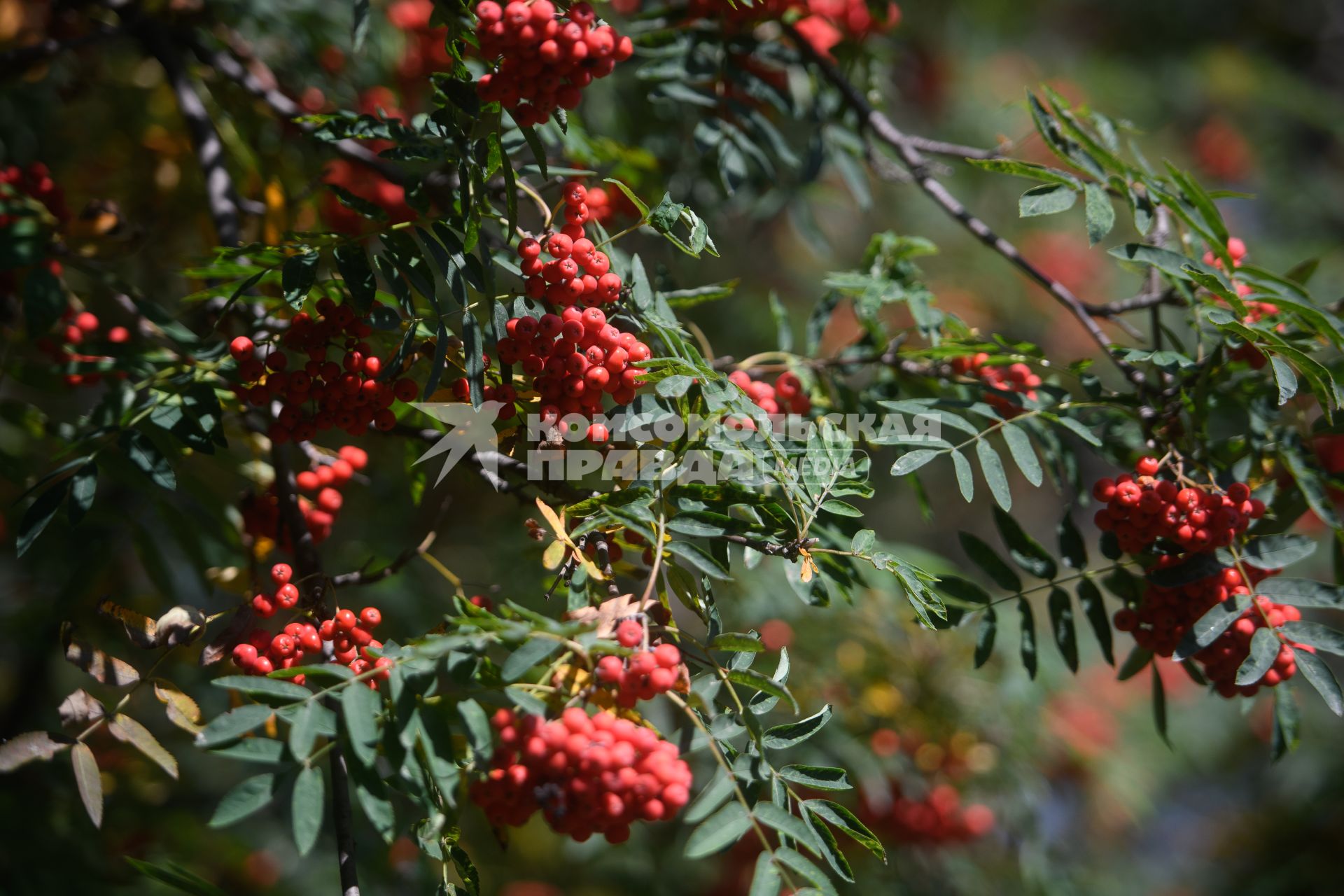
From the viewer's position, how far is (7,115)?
2.40 metres

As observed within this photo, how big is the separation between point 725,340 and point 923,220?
1481 mm

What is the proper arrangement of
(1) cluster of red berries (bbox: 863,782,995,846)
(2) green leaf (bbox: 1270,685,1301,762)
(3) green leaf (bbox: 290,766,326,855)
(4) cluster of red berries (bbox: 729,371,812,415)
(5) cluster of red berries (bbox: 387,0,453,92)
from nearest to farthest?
(3) green leaf (bbox: 290,766,326,855) < (2) green leaf (bbox: 1270,685,1301,762) < (4) cluster of red berries (bbox: 729,371,812,415) < (5) cluster of red berries (bbox: 387,0,453,92) < (1) cluster of red berries (bbox: 863,782,995,846)

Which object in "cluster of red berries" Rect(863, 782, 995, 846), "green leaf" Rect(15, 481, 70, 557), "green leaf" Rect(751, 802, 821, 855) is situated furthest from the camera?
"cluster of red berries" Rect(863, 782, 995, 846)

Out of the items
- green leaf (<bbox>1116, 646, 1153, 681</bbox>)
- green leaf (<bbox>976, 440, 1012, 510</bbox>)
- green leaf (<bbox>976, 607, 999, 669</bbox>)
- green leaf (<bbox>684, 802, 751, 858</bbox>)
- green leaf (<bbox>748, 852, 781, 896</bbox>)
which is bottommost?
green leaf (<bbox>1116, 646, 1153, 681</bbox>)

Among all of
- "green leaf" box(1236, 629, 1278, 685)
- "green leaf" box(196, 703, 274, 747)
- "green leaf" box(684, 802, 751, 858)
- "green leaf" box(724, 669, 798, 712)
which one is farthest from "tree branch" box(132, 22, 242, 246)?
"green leaf" box(1236, 629, 1278, 685)

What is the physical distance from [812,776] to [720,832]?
0.79 feet

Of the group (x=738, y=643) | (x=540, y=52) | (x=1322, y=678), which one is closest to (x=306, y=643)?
(x=738, y=643)

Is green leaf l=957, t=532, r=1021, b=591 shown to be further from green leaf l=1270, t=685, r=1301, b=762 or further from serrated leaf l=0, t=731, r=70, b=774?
serrated leaf l=0, t=731, r=70, b=774

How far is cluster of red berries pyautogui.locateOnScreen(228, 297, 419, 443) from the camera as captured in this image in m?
1.42

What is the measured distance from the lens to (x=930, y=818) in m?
2.85

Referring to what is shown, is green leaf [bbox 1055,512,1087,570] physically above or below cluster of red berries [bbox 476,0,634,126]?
below

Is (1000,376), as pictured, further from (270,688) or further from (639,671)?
(270,688)

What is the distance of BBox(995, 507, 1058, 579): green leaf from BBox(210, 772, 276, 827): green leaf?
129cm

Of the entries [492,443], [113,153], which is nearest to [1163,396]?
[492,443]
